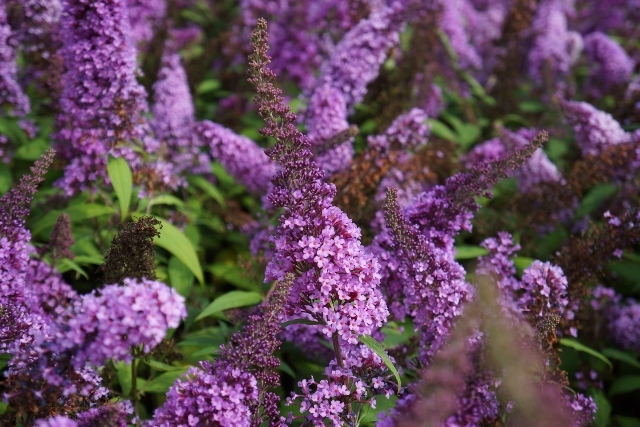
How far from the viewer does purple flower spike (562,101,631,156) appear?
6.11 m

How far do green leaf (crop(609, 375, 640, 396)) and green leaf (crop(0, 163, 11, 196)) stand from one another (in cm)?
523

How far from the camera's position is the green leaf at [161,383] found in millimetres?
4164

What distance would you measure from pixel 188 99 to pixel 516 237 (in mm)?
3416

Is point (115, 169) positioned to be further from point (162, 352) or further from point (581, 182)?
point (581, 182)

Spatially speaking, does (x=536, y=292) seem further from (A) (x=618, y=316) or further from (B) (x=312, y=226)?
(A) (x=618, y=316)

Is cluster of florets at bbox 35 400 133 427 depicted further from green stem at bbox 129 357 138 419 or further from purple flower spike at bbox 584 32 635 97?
purple flower spike at bbox 584 32 635 97

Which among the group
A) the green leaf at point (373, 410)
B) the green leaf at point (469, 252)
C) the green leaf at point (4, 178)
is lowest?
the green leaf at point (4, 178)

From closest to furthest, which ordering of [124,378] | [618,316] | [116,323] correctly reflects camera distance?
[116,323] < [124,378] < [618,316]

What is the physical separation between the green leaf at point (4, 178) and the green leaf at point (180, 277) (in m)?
1.54

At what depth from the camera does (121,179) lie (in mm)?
4746

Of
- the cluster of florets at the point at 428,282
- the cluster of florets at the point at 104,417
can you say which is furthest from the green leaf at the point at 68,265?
the cluster of florets at the point at 428,282

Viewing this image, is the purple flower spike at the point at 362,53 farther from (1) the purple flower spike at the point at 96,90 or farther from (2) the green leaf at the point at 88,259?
(2) the green leaf at the point at 88,259

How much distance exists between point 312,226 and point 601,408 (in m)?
2.98

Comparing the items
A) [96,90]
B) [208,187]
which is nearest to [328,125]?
[208,187]
